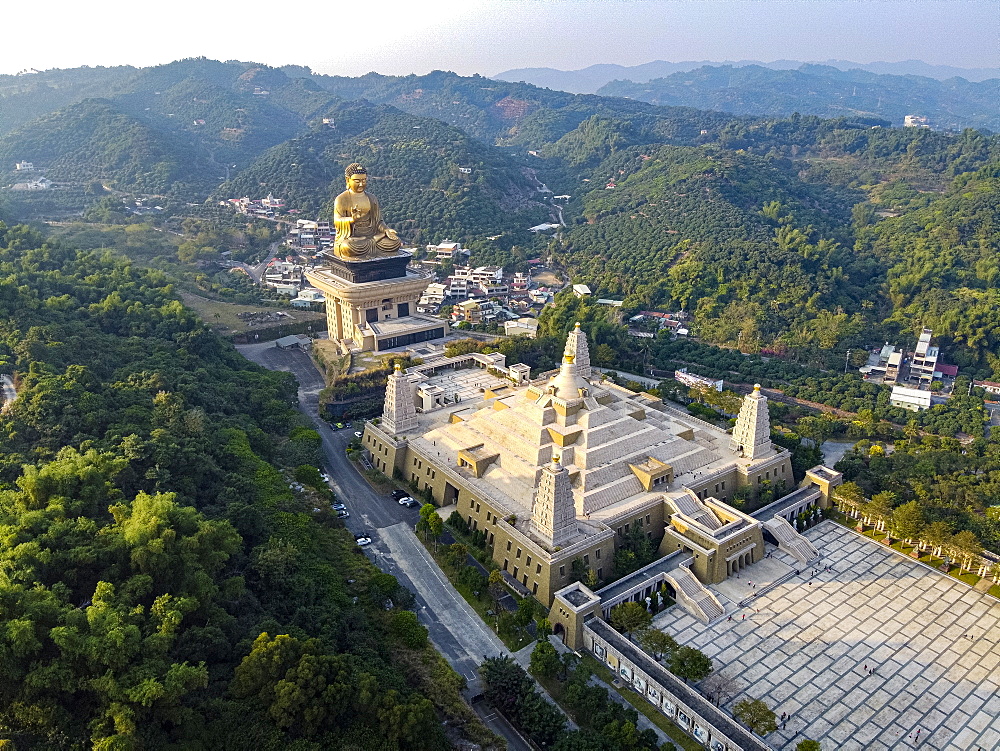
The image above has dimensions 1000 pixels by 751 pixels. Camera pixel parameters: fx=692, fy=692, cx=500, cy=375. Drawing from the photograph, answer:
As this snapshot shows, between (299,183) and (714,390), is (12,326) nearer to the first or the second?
(714,390)

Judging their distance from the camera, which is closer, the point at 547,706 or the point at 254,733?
the point at 254,733

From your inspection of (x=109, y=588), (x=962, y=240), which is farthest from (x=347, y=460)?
(x=962, y=240)

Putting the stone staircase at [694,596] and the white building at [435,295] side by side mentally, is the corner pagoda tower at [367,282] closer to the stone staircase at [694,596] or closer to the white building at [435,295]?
the white building at [435,295]

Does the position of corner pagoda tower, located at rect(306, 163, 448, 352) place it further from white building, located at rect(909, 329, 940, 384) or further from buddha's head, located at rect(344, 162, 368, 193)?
white building, located at rect(909, 329, 940, 384)

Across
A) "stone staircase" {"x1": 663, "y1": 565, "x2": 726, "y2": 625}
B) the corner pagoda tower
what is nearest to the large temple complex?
"stone staircase" {"x1": 663, "y1": 565, "x2": 726, "y2": 625}

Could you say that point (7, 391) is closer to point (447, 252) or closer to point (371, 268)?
point (371, 268)

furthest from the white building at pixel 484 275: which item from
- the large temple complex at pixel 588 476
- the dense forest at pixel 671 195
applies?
the large temple complex at pixel 588 476
